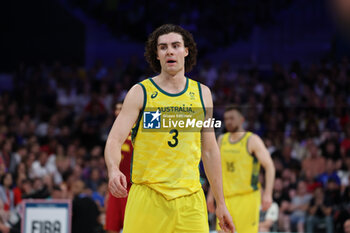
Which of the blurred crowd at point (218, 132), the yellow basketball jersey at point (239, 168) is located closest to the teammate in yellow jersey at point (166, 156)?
the yellow basketball jersey at point (239, 168)

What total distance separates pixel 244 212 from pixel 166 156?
11.2 ft

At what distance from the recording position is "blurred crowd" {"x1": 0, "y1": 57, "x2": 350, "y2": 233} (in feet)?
34.5

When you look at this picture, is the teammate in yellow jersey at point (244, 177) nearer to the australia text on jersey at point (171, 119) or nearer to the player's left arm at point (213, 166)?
the player's left arm at point (213, 166)

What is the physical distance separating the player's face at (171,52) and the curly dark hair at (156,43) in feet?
0.16

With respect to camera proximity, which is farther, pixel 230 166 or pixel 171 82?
pixel 230 166

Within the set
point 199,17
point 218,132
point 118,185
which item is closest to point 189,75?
point 199,17

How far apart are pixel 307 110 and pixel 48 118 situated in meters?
6.13

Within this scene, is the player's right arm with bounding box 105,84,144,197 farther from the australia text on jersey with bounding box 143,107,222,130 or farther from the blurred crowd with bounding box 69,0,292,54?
the blurred crowd with bounding box 69,0,292,54

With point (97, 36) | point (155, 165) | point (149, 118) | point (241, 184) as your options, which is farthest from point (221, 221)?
point (97, 36)

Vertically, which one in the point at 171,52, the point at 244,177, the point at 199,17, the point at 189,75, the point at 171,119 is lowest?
the point at 244,177

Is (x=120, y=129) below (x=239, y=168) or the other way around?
the other way around

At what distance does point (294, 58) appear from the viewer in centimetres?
1569

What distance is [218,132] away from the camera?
10.8 meters

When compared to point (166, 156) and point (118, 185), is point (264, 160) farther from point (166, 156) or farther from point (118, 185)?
point (118, 185)
